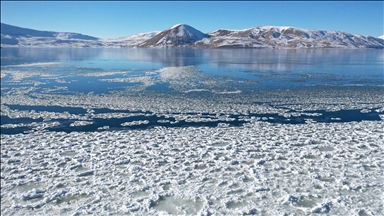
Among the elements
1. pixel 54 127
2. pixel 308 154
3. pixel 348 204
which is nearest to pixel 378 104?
pixel 308 154

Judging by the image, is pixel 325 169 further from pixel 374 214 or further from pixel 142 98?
pixel 142 98

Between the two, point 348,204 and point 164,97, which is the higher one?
point 164,97

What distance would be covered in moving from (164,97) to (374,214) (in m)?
14.7

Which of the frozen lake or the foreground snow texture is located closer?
the foreground snow texture

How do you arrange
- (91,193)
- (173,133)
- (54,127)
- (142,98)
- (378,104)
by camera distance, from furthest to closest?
(142,98) → (378,104) → (54,127) → (173,133) → (91,193)

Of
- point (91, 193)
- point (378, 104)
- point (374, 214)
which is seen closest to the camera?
point (374, 214)

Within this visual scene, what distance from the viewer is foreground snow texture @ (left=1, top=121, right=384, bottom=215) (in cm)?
675

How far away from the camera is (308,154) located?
963cm

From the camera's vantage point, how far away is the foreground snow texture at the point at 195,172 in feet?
22.1

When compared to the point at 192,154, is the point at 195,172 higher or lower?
lower

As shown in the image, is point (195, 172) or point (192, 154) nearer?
point (195, 172)

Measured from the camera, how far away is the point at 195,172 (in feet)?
27.4

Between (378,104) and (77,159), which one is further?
(378,104)

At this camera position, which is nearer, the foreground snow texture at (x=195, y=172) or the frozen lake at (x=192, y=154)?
the foreground snow texture at (x=195, y=172)
